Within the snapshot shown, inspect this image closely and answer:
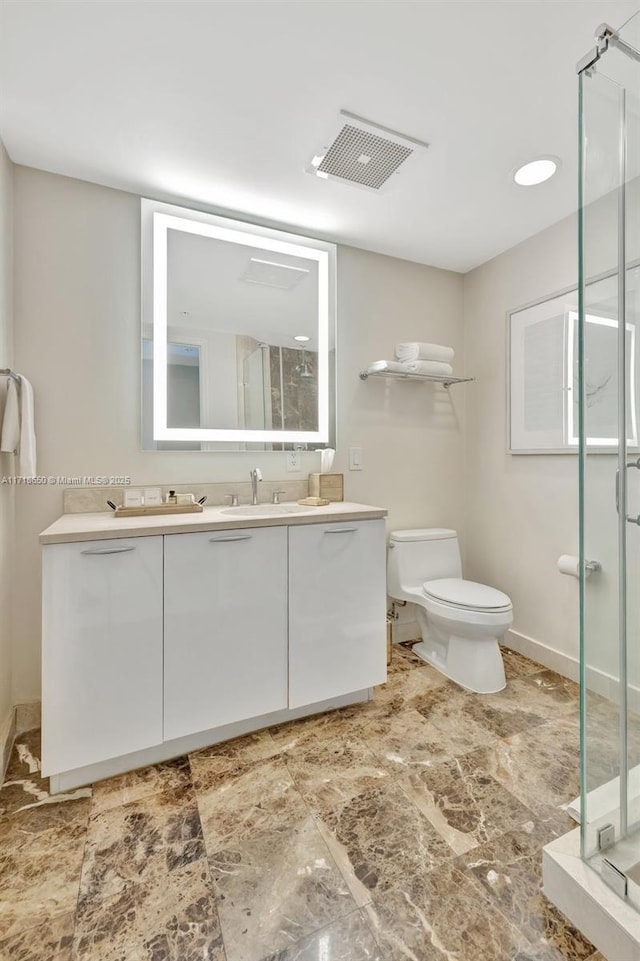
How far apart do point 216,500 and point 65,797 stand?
120cm

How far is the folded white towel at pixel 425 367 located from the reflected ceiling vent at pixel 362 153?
33.5 inches

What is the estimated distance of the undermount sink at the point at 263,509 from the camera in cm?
190

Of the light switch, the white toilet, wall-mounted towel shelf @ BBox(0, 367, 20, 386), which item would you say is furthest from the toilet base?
wall-mounted towel shelf @ BBox(0, 367, 20, 386)

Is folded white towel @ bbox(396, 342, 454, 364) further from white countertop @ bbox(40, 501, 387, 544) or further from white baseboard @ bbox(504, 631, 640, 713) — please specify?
white baseboard @ bbox(504, 631, 640, 713)

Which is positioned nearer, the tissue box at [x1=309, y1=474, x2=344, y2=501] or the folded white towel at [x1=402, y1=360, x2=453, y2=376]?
the tissue box at [x1=309, y1=474, x2=344, y2=501]

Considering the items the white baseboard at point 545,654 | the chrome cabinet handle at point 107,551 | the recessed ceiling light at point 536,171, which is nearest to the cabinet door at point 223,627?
the chrome cabinet handle at point 107,551

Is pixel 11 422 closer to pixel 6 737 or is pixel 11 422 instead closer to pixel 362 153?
pixel 6 737

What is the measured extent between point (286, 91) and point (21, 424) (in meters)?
1.48

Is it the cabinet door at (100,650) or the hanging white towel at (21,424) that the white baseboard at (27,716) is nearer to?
the cabinet door at (100,650)

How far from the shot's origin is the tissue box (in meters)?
2.15

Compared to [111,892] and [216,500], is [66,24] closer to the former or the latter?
[216,500]

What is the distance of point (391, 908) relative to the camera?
1.02 meters

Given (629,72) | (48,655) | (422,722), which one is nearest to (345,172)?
(629,72)

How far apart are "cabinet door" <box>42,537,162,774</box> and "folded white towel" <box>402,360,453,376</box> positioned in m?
1.61
